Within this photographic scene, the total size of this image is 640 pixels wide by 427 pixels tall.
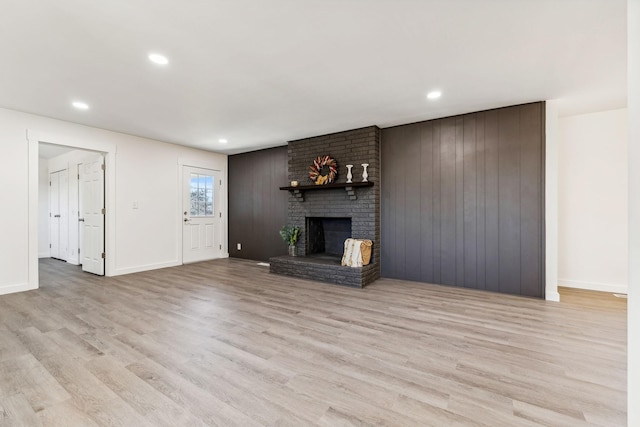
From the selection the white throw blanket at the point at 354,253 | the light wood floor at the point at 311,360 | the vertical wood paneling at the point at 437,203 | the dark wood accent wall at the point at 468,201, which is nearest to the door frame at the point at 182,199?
the light wood floor at the point at 311,360

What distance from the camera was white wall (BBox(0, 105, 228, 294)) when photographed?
12.5 ft

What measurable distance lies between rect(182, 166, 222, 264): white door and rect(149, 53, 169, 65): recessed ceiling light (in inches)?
143

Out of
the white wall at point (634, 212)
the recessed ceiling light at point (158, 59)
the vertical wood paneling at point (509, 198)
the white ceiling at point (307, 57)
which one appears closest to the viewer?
the white wall at point (634, 212)

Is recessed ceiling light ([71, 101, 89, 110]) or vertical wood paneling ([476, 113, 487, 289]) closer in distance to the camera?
recessed ceiling light ([71, 101, 89, 110])

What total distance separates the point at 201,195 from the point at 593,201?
270 inches

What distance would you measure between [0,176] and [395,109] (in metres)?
5.22

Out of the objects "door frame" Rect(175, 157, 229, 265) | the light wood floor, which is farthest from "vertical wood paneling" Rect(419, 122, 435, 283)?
"door frame" Rect(175, 157, 229, 265)

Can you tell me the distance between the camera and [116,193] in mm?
4879

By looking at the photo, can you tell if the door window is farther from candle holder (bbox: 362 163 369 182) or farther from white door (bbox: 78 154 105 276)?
candle holder (bbox: 362 163 369 182)

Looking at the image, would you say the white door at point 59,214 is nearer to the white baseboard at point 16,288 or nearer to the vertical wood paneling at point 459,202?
the white baseboard at point 16,288

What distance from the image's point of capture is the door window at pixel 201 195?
6.15 metres

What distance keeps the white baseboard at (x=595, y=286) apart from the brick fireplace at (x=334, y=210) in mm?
2688

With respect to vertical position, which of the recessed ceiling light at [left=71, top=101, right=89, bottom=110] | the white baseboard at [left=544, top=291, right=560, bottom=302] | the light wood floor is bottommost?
the light wood floor

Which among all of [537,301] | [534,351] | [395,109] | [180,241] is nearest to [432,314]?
[534,351]
